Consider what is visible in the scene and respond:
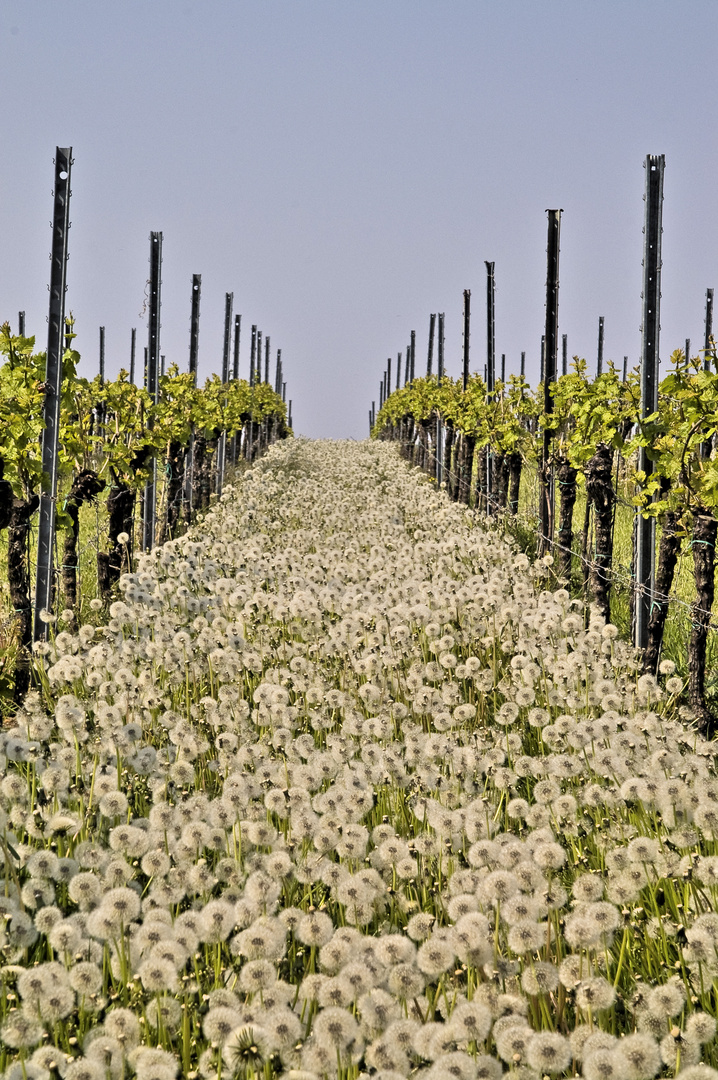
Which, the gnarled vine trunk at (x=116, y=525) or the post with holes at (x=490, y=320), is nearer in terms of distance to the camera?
the gnarled vine trunk at (x=116, y=525)

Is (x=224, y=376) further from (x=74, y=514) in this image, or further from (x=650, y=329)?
(x=650, y=329)

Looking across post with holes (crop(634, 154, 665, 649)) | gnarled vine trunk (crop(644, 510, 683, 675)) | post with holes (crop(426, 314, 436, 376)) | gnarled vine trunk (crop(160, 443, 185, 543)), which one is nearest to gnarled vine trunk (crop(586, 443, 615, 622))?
post with holes (crop(634, 154, 665, 649))

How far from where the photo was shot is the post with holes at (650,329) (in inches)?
329

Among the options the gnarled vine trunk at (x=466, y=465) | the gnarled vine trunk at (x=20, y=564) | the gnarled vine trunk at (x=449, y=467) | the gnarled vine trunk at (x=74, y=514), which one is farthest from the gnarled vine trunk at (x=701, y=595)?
the gnarled vine trunk at (x=466, y=465)

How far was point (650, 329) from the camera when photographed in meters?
8.71

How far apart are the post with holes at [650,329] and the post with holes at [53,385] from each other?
5.22m

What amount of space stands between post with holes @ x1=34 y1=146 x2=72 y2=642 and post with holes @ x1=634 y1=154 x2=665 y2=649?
17.1ft

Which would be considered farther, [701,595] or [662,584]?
[662,584]

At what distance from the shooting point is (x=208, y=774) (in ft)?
15.8

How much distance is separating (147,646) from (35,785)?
2001 mm

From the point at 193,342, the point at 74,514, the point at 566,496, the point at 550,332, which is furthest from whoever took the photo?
the point at 193,342

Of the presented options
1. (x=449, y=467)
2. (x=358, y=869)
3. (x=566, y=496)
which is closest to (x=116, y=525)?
(x=566, y=496)

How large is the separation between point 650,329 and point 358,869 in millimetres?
6578

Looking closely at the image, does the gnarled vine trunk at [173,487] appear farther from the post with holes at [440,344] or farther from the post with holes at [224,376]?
the post with holes at [440,344]
